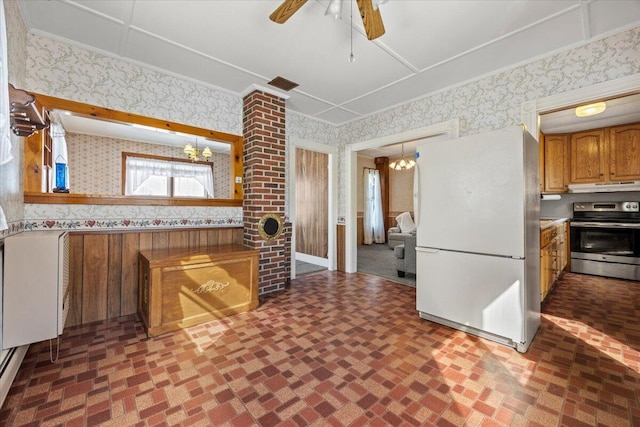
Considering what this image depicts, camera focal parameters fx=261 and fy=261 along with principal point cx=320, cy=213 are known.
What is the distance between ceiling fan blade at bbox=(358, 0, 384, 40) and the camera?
5.32 feet

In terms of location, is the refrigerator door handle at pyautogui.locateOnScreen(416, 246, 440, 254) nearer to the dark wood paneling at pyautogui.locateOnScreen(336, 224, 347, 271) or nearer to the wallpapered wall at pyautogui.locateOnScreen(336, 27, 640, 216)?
the wallpapered wall at pyautogui.locateOnScreen(336, 27, 640, 216)

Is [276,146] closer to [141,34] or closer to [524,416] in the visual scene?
[141,34]

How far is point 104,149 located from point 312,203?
357 centimetres

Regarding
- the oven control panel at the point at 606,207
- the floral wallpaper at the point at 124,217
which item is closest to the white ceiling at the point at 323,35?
the floral wallpaper at the point at 124,217

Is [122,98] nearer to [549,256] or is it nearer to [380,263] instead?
[380,263]

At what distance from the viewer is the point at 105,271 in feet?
8.36

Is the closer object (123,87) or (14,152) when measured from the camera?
(14,152)

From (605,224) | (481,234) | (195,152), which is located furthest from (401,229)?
(195,152)

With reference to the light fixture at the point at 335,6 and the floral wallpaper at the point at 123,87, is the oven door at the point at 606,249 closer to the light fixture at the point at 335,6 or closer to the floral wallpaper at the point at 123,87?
the light fixture at the point at 335,6

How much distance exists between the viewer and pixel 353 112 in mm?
4152

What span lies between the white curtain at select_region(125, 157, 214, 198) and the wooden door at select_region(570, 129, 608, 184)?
6008mm

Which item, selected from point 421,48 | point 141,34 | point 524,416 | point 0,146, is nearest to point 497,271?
point 524,416

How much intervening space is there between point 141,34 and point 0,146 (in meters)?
1.90


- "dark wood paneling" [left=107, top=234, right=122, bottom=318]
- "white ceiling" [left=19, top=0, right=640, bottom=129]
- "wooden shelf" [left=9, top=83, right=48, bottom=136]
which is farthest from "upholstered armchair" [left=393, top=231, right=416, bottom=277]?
"wooden shelf" [left=9, top=83, right=48, bottom=136]
